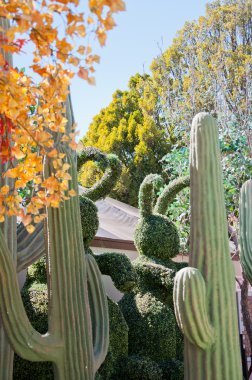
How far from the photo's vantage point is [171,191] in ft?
18.7

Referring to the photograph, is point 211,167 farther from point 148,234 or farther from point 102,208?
point 102,208

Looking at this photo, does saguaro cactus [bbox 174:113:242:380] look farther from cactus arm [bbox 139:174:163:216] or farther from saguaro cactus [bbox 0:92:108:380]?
cactus arm [bbox 139:174:163:216]

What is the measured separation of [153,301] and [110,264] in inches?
34.9

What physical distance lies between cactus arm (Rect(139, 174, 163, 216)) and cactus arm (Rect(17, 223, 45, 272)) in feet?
5.38

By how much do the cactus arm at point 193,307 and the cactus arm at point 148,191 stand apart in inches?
91.1

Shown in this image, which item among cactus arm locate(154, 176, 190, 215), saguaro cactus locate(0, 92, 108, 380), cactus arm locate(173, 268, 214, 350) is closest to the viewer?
cactus arm locate(173, 268, 214, 350)

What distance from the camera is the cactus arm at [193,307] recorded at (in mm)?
3117

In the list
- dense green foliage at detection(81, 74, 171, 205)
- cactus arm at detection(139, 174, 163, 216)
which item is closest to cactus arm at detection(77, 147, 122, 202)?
cactus arm at detection(139, 174, 163, 216)

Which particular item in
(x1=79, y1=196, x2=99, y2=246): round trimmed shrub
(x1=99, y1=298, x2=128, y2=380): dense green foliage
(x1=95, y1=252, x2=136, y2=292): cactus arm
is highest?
(x1=79, y1=196, x2=99, y2=246): round trimmed shrub

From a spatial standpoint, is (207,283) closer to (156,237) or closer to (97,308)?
(97,308)

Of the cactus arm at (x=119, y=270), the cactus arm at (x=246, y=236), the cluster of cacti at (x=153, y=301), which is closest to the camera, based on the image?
the cactus arm at (x=246, y=236)

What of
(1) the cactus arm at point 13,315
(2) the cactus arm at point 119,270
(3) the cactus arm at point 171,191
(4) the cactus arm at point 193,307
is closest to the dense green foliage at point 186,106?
(3) the cactus arm at point 171,191

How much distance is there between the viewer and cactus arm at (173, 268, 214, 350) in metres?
3.12

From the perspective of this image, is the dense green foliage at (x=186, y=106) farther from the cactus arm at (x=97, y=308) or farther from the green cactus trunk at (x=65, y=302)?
the green cactus trunk at (x=65, y=302)
